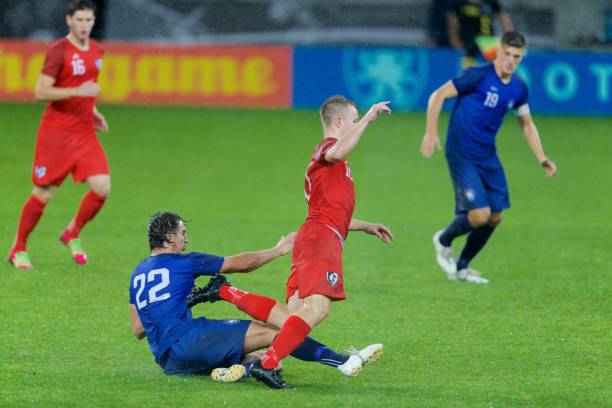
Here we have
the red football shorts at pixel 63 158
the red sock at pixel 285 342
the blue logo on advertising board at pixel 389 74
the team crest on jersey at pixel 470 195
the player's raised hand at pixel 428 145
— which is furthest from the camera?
the blue logo on advertising board at pixel 389 74

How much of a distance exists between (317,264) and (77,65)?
14.8 ft

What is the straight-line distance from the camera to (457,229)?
11.3m

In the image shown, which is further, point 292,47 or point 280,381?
point 292,47

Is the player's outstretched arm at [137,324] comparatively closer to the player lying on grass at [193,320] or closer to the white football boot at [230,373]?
the player lying on grass at [193,320]

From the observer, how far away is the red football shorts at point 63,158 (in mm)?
11359

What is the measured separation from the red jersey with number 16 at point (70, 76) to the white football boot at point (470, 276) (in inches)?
137

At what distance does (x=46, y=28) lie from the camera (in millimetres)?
29734

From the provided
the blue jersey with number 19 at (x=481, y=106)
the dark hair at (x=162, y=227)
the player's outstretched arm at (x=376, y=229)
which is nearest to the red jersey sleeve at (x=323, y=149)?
the player's outstretched arm at (x=376, y=229)

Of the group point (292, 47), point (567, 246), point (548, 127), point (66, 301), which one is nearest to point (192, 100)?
point (292, 47)

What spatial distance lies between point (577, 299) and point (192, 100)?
14.2 meters

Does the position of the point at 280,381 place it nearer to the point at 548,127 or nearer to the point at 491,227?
the point at 491,227

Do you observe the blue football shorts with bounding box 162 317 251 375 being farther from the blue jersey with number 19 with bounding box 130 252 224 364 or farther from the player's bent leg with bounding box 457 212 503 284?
the player's bent leg with bounding box 457 212 503 284

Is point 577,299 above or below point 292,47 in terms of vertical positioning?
below

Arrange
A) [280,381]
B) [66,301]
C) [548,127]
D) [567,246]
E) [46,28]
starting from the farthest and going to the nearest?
[46,28] → [548,127] → [567,246] → [66,301] → [280,381]
